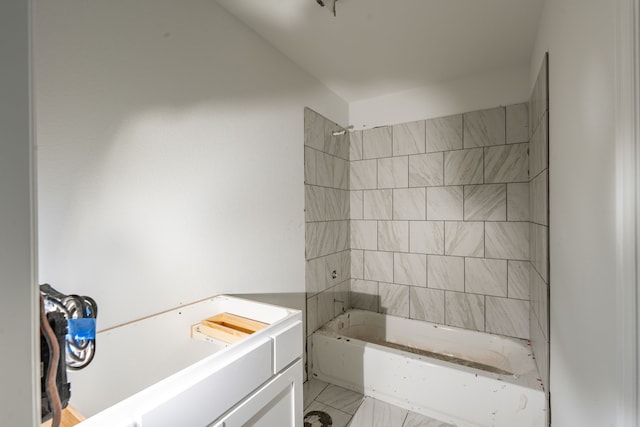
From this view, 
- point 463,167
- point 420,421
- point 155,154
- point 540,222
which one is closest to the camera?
point 155,154

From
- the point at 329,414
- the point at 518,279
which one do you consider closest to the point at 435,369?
the point at 329,414

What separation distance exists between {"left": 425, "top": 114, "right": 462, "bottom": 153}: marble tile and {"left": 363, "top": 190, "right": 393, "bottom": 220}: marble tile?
557 mm

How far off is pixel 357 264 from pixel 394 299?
0.48 m

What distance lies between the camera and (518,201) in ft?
7.16

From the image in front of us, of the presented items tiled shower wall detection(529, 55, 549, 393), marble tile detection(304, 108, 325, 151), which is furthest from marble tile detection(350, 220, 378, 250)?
tiled shower wall detection(529, 55, 549, 393)

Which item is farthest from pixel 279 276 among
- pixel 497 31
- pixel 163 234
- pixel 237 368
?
pixel 497 31

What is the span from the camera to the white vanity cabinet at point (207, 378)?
Result: 71 centimetres

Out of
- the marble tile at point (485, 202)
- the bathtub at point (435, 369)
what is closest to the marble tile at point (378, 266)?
the bathtub at point (435, 369)

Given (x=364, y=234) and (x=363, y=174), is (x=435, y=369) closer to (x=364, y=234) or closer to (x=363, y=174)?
(x=364, y=234)

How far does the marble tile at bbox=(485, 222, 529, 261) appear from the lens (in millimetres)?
2170

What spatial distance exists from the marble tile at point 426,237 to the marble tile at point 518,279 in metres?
0.52

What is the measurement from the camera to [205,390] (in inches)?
31.8

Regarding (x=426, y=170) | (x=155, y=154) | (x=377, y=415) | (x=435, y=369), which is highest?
(x=426, y=170)

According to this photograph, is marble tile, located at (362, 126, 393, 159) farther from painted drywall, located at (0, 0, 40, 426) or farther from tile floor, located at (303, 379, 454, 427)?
painted drywall, located at (0, 0, 40, 426)
